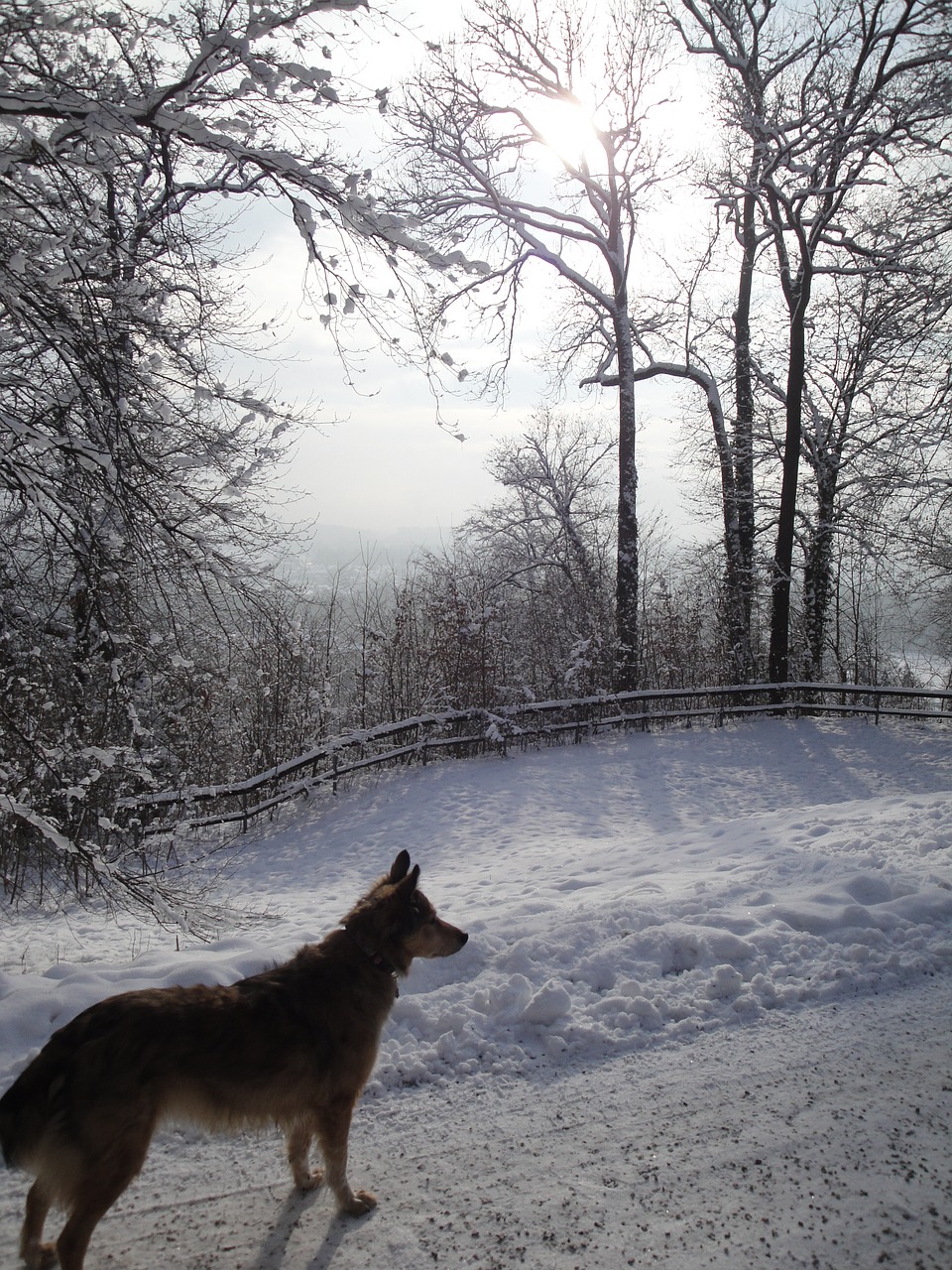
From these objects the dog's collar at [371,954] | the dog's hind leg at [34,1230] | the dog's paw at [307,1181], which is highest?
the dog's collar at [371,954]

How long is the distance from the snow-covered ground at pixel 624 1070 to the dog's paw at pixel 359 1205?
53mm

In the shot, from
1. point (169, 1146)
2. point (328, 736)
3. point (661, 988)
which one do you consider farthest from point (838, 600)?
point (169, 1146)

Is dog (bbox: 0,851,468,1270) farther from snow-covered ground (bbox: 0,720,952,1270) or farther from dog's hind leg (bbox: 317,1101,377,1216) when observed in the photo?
snow-covered ground (bbox: 0,720,952,1270)

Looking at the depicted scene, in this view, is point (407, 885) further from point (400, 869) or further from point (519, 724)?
point (519, 724)

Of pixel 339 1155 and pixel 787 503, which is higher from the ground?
pixel 787 503

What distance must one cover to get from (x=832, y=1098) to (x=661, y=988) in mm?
1181

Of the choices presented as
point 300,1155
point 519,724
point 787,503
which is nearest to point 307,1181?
point 300,1155

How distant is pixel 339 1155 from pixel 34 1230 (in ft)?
3.61

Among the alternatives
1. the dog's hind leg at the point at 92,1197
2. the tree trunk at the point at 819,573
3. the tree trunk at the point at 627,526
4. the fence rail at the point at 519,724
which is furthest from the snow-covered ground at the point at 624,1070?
the tree trunk at the point at 819,573

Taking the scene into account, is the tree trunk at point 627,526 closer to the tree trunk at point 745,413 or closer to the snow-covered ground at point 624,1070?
the tree trunk at point 745,413

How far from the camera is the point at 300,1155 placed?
10.5ft

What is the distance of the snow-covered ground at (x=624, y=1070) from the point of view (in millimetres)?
2832

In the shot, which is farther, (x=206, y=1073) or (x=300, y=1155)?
(x=300, y=1155)

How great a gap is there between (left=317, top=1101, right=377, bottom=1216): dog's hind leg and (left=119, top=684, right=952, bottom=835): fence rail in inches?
364
